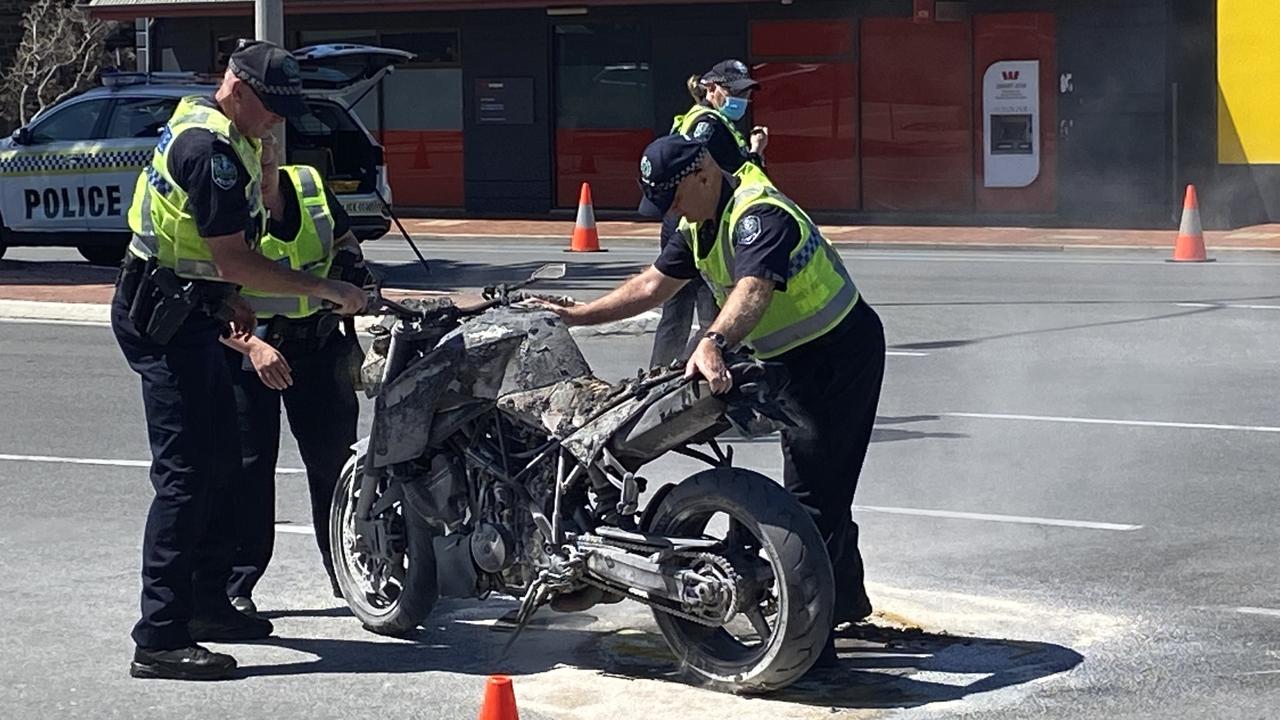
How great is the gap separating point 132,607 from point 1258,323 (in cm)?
1046

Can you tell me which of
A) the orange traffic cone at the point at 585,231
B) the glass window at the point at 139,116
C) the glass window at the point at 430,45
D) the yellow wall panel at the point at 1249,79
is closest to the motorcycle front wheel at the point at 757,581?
the glass window at the point at 139,116

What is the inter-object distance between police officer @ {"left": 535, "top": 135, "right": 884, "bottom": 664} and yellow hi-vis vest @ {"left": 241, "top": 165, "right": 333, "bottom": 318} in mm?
1055

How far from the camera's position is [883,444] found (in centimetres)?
1080

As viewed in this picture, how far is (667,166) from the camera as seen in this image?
6410 mm

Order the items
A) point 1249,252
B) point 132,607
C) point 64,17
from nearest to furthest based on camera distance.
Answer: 1. point 132,607
2. point 1249,252
3. point 64,17

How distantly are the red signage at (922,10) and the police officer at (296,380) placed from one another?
64.3 ft

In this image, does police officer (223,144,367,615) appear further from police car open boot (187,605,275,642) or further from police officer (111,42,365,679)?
police officer (111,42,365,679)

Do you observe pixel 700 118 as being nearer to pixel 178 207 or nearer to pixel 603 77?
pixel 178 207

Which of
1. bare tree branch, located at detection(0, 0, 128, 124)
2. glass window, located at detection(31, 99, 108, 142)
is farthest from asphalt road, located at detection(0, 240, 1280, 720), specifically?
bare tree branch, located at detection(0, 0, 128, 124)

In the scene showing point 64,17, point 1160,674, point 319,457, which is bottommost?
point 1160,674

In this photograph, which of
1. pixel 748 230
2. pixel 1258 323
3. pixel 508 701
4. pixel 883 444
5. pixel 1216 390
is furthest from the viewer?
pixel 1258 323

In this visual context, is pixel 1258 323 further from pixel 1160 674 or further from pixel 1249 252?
pixel 1160 674

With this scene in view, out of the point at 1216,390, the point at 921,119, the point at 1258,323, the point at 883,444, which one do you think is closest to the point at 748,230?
the point at 883,444

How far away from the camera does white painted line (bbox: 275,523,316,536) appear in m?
8.70
